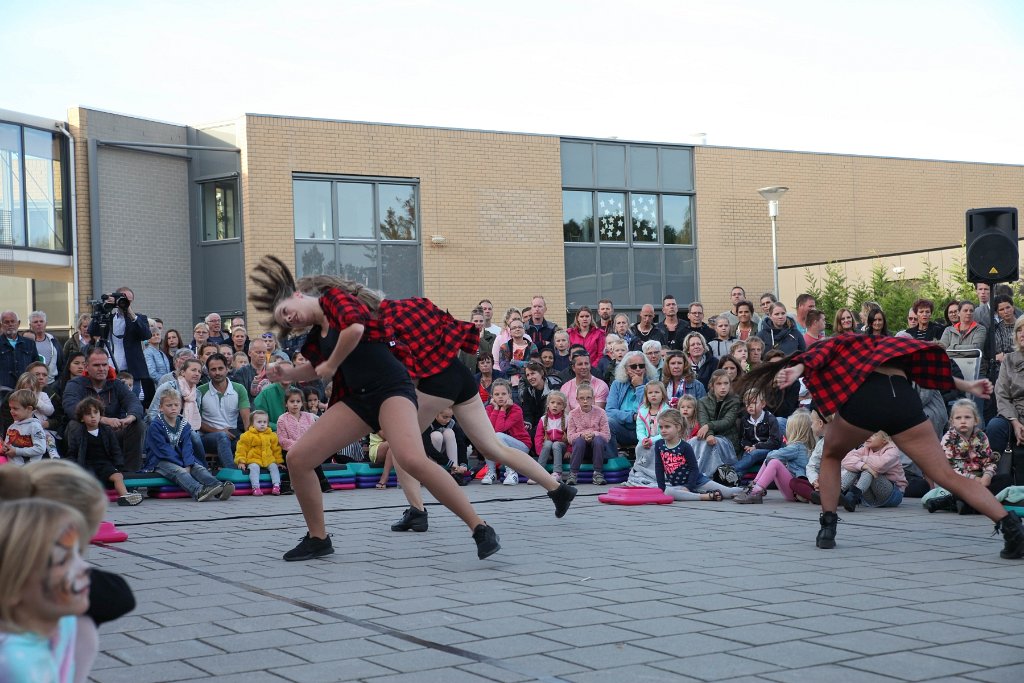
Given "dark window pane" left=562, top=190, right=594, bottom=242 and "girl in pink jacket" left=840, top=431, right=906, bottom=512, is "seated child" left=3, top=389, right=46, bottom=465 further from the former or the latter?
"dark window pane" left=562, top=190, right=594, bottom=242

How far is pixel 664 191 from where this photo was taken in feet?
88.3

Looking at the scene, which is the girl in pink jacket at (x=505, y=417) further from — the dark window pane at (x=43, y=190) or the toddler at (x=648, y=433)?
the dark window pane at (x=43, y=190)

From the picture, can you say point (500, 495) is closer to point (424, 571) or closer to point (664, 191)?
point (424, 571)

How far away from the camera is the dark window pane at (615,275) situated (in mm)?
26328

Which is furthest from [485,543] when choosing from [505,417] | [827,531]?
[505,417]

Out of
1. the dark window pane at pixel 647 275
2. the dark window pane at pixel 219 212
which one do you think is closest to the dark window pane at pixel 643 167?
the dark window pane at pixel 647 275

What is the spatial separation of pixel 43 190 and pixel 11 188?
1.96ft

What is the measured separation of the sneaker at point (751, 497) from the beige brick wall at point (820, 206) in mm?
17339

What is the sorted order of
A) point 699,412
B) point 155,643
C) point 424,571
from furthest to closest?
1. point 699,412
2. point 424,571
3. point 155,643

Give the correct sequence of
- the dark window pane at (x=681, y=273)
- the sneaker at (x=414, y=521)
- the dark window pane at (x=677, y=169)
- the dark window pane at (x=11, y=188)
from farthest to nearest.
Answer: the dark window pane at (x=681, y=273) < the dark window pane at (x=677, y=169) < the dark window pane at (x=11, y=188) < the sneaker at (x=414, y=521)

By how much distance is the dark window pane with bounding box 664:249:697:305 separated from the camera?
2711 cm

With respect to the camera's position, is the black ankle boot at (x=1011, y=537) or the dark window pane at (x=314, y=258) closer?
the black ankle boot at (x=1011, y=537)

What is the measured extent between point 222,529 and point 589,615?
4430 mm

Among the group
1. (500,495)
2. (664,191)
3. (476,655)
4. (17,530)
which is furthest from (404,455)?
(664,191)
